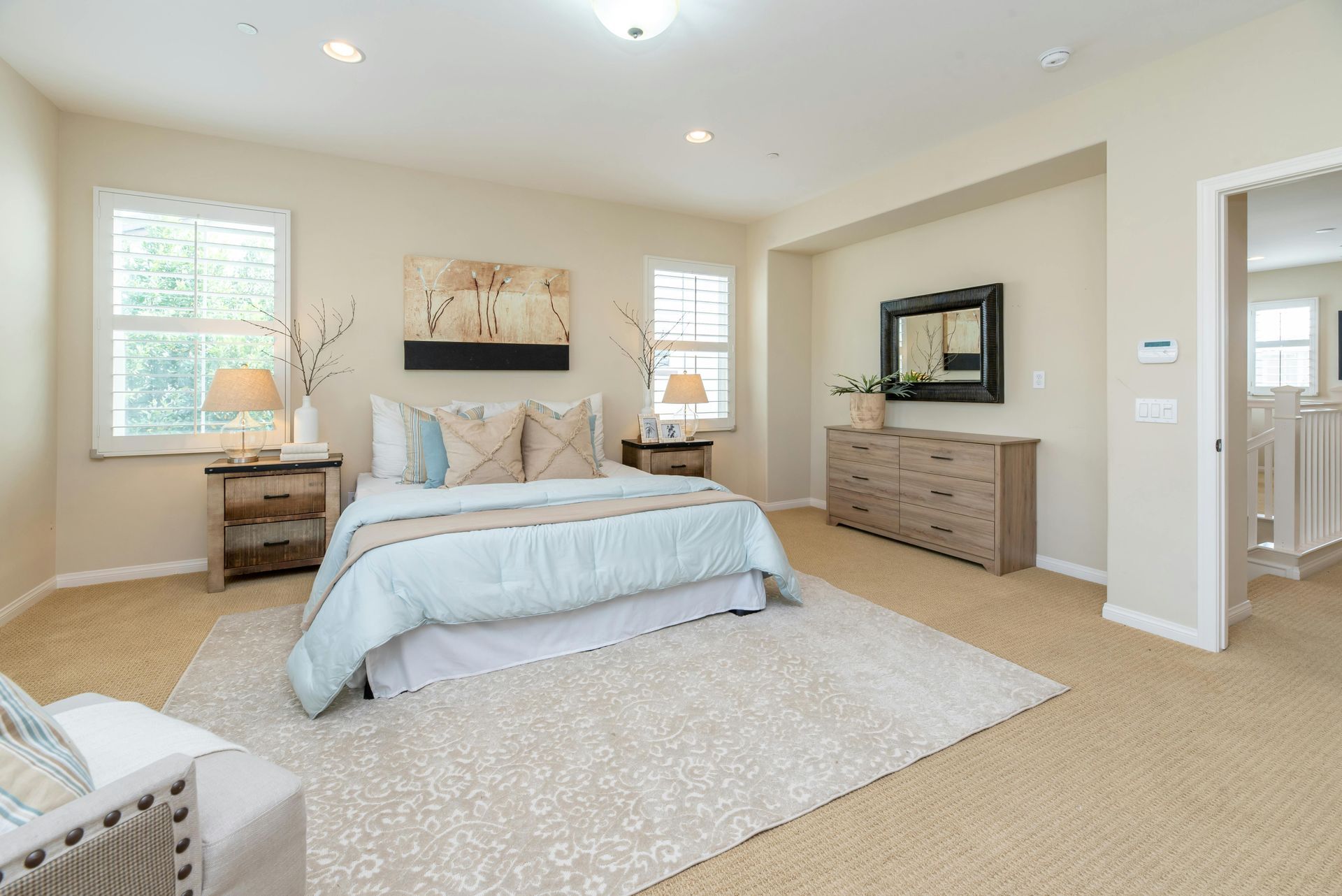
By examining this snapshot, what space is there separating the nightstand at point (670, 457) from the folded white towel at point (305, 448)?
6.78 ft

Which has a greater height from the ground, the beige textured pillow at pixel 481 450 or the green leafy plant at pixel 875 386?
the green leafy plant at pixel 875 386

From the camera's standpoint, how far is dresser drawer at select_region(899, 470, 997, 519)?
3.79 m

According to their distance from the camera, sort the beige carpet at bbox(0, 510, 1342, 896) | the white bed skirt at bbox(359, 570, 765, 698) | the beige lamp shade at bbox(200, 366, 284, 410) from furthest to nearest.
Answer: the beige lamp shade at bbox(200, 366, 284, 410) → the white bed skirt at bbox(359, 570, 765, 698) → the beige carpet at bbox(0, 510, 1342, 896)

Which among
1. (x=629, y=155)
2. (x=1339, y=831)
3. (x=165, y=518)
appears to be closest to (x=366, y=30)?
(x=629, y=155)

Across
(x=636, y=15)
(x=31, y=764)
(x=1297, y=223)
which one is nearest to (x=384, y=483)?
(x=636, y=15)

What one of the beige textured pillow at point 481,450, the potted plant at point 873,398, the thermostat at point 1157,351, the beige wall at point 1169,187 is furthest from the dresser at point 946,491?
the beige textured pillow at point 481,450

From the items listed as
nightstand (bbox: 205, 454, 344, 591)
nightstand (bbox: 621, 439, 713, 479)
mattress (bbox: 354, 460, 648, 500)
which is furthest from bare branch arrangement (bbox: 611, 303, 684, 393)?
nightstand (bbox: 205, 454, 344, 591)

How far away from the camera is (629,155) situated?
13.1 ft

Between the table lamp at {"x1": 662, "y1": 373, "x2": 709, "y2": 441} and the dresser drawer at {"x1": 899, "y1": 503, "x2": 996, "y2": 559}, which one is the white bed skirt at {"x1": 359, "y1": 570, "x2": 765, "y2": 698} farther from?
the table lamp at {"x1": 662, "y1": 373, "x2": 709, "y2": 441}

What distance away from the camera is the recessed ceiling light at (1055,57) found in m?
2.73

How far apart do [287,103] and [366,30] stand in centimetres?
100

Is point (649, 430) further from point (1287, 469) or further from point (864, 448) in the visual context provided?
A: point (1287, 469)

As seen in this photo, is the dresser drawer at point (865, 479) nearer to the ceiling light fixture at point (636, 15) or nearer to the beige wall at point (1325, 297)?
the ceiling light fixture at point (636, 15)

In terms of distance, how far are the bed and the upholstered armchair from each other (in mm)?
1119
